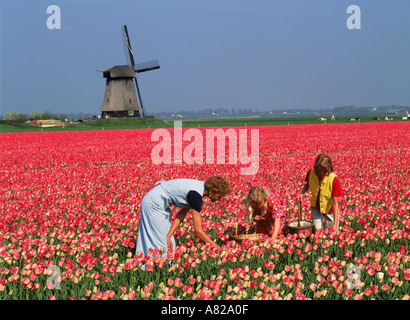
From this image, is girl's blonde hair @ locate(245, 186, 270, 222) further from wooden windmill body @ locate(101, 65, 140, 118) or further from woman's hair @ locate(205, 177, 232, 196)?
wooden windmill body @ locate(101, 65, 140, 118)

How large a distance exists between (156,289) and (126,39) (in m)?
70.8

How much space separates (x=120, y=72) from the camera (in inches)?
2633

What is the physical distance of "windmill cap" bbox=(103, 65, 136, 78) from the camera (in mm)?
66812

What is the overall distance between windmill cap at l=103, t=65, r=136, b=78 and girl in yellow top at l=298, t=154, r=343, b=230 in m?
64.2

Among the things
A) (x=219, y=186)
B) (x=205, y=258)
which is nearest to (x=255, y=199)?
(x=219, y=186)

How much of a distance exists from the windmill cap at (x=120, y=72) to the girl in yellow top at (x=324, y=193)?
64.2 m

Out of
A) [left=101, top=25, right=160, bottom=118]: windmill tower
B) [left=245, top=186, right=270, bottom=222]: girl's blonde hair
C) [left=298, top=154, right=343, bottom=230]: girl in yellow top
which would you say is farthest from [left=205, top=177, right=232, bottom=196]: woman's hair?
[left=101, top=25, right=160, bottom=118]: windmill tower

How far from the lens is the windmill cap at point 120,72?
66812mm

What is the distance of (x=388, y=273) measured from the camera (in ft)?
14.2

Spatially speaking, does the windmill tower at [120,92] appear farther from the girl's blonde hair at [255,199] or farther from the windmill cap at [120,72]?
the girl's blonde hair at [255,199]

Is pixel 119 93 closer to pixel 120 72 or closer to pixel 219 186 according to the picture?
pixel 120 72

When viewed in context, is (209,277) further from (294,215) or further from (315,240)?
(294,215)

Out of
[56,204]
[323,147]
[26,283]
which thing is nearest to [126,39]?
[323,147]
